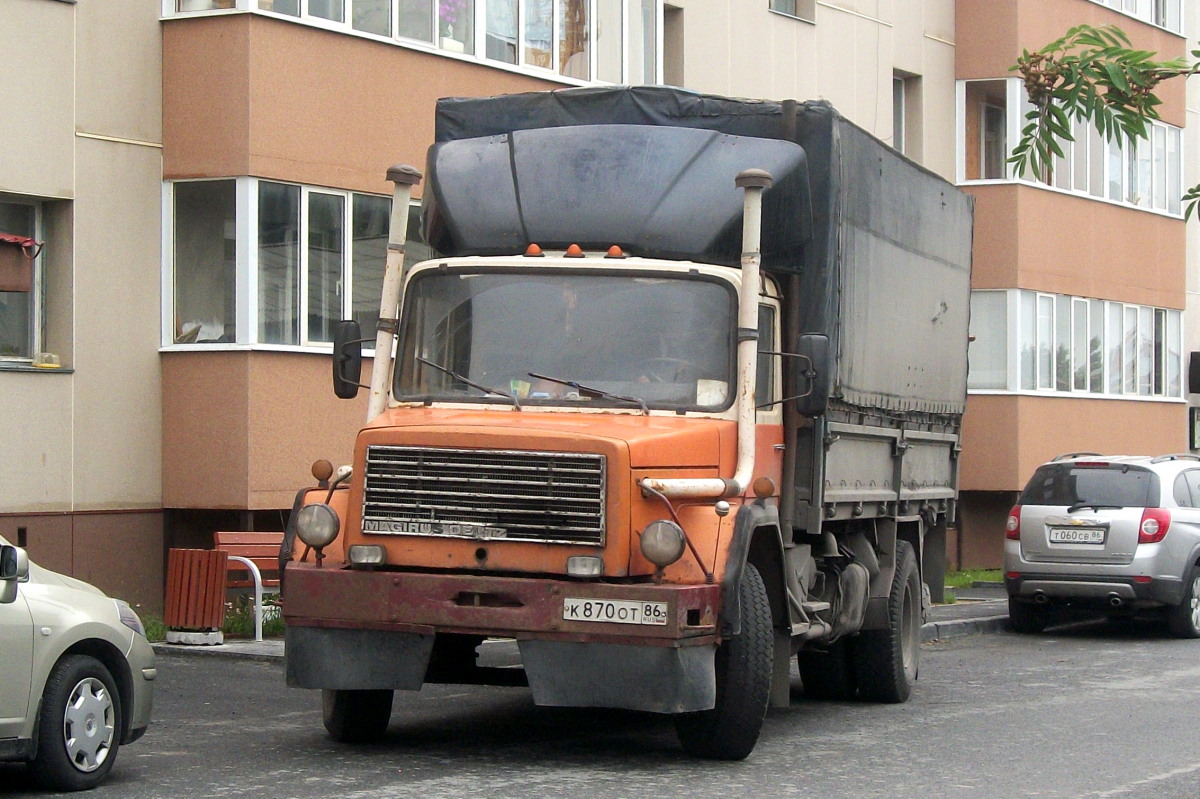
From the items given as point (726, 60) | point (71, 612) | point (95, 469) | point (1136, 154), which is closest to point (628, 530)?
point (71, 612)

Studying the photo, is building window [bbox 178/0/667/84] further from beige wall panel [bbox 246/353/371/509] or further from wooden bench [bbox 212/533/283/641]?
wooden bench [bbox 212/533/283/641]

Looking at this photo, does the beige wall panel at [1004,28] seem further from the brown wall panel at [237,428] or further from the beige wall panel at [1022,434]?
the brown wall panel at [237,428]

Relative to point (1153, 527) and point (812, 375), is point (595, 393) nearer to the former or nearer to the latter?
point (812, 375)

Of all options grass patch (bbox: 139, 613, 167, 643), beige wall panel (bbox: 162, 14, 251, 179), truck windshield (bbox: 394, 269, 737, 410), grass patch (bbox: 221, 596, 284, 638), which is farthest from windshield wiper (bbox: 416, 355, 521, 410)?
beige wall panel (bbox: 162, 14, 251, 179)

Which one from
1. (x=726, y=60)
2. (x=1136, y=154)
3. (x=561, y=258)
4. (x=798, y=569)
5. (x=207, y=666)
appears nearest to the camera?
(x=561, y=258)

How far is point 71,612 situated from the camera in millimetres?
8766

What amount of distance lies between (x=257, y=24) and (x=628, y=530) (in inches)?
385

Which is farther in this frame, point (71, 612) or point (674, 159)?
point (674, 159)

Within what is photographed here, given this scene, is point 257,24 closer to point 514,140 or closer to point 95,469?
point 95,469

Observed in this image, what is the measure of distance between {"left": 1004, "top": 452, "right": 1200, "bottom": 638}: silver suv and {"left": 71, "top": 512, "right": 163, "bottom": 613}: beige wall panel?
8.45 meters

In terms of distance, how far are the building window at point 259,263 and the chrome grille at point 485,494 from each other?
820cm

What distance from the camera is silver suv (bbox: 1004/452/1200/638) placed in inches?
718

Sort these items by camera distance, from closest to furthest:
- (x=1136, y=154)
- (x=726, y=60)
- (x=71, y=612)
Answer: (x=71, y=612)
(x=726, y=60)
(x=1136, y=154)

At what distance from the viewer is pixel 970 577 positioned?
26.5m
